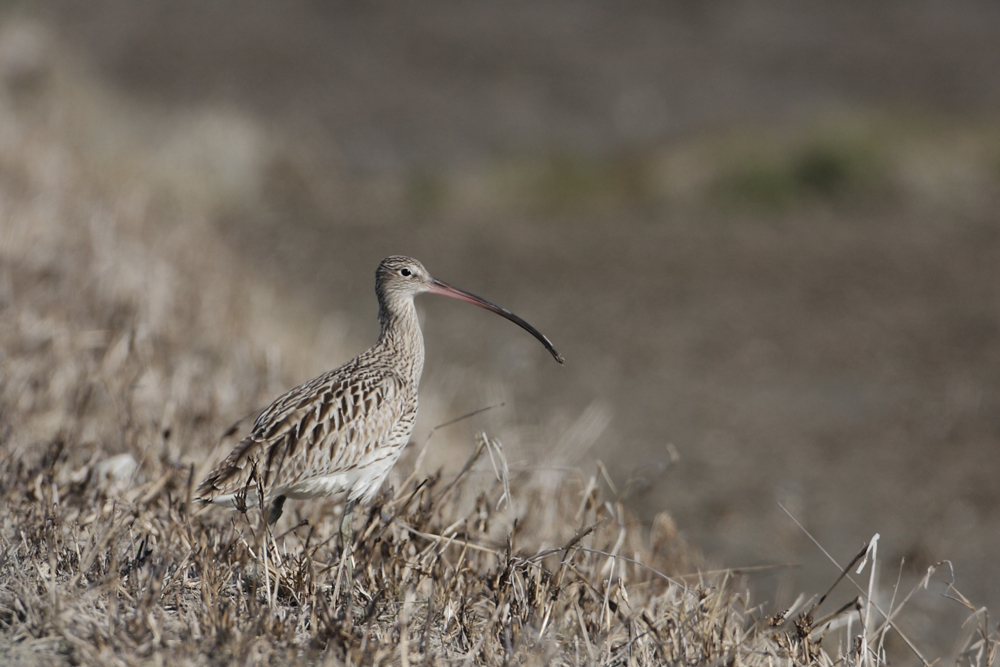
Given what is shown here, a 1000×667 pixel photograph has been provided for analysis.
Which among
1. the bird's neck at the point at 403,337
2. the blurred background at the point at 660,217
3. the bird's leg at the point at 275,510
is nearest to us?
the bird's leg at the point at 275,510

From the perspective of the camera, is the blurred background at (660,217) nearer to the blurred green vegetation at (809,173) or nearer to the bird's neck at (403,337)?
the blurred green vegetation at (809,173)

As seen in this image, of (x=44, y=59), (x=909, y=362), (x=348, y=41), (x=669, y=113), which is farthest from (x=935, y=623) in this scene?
(x=348, y=41)

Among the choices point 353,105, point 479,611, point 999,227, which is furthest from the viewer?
point 353,105

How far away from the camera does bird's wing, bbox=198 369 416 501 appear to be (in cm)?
317

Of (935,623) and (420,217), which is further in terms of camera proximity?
(420,217)

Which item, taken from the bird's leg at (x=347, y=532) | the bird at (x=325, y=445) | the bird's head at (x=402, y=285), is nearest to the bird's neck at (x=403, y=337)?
the bird's head at (x=402, y=285)

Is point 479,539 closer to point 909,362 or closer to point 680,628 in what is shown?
point 680,628

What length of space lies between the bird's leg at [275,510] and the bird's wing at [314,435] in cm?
16

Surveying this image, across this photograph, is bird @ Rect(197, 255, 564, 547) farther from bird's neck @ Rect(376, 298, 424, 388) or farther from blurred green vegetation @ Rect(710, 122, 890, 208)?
blurred green vegetation @ Rect(710, 122, 890, 208)

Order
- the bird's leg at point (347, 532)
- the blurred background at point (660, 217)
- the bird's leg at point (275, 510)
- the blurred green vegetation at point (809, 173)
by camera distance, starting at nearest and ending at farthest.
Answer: the bird's leg at point (347, 532) → the bird's leg at point (275, 510) → the blurred background at point (660, 217) → the blurred green vegetation at point (809, 173)

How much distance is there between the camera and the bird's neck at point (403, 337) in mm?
3635

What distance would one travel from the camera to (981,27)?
2248 centimetres

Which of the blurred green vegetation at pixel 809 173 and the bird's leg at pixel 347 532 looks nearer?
the bird's leg at pixel 347 532

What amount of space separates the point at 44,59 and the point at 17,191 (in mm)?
7381
